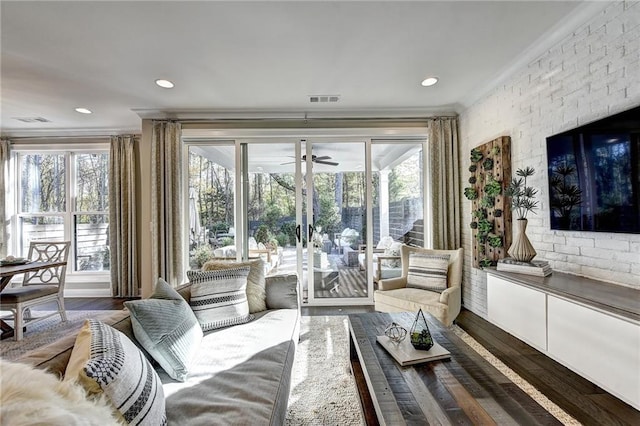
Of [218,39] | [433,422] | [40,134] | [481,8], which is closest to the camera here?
[433,422]

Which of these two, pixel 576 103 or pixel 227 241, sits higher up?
pixel 576 103

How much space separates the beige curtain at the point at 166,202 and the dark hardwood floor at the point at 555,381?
11.9ft

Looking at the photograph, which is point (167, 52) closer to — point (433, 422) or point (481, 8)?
point (481, 8)

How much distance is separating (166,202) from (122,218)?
1208mm

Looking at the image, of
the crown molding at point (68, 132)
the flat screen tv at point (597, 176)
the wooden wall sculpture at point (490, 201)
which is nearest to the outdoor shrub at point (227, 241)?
the crown molding at point (68, 132)

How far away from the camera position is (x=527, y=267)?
2.26 metres

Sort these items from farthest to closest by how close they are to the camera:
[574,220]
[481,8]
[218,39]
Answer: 1. [218,39]
2. [574,220]
3. [481,8]

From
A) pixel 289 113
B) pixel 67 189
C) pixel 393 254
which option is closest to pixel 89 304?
pixel 67 189

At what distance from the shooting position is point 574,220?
2.11 metres

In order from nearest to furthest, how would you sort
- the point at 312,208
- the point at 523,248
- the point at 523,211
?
the point at 523,248 → the point at 523,211 → the point at 312,208

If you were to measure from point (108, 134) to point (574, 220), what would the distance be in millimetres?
6039

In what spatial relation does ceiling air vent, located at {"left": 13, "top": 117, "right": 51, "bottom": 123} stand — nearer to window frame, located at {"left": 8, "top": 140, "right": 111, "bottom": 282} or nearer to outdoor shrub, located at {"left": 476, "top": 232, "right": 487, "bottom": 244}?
window frame, located at {"left": 8, "top": 140, "right": 111, "bottom": 282}

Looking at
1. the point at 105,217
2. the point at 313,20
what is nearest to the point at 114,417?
the point at 313,20

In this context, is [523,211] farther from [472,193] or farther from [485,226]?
[472,193]
